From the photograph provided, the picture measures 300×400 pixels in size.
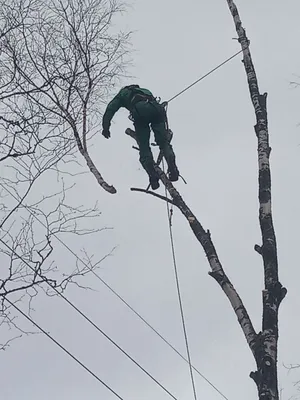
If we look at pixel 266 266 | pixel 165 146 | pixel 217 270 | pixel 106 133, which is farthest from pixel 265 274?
pixel 106 133

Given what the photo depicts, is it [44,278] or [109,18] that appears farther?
[109,18]

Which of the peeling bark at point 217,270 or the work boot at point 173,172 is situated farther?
the work boot at point 173,172

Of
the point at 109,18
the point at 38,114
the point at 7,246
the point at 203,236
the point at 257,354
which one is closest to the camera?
the point at 257,354

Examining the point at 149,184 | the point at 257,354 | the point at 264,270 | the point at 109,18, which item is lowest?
the point at 257,354

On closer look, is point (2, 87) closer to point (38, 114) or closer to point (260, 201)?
point (38, 114)

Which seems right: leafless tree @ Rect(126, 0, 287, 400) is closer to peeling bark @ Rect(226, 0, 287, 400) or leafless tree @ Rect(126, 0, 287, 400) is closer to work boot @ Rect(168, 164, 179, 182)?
peeling bark @ Rect(226, 0, 287, 400)

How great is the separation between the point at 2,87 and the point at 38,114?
1.35 feet

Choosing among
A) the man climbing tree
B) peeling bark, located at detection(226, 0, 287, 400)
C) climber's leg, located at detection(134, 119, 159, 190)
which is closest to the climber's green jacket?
the man climbing tree

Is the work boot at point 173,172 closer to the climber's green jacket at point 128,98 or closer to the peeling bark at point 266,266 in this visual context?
the climber's green jacket at point 128,98

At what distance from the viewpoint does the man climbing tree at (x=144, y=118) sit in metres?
6.24

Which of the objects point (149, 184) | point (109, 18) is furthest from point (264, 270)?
point (109, 18)

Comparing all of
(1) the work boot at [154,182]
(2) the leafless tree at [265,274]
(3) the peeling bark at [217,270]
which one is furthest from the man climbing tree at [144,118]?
(3) the peeling bark at [217,270]

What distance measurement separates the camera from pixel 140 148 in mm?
6172

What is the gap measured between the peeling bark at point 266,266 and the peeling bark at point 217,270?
0.10 meters
